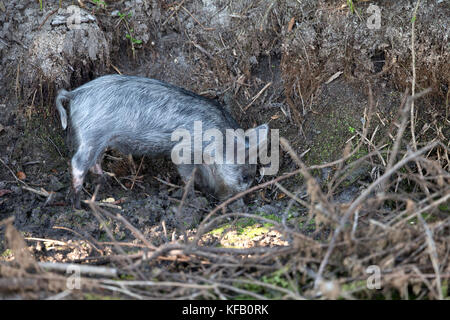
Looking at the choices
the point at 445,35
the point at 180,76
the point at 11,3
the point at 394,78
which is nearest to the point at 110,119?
the point at 180,76

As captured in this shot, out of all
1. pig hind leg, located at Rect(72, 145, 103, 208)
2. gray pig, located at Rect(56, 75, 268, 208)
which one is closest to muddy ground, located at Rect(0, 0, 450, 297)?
pig hind leg, located at Rect(72, 145, 103, 208)

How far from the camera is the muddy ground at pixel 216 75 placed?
15.9 feet

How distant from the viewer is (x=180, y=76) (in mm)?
5594

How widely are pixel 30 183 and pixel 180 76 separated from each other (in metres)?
2.01

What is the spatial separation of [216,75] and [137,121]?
1.26 metres

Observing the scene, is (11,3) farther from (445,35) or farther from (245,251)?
(445,35)

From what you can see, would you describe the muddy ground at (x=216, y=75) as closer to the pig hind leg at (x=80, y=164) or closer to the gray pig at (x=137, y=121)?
the pig hind leg at (x=80, y=164)

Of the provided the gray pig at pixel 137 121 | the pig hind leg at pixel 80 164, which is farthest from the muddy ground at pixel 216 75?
the gray pig at pixel 137 121

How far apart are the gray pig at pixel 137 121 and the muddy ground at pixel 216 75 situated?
0.32 m

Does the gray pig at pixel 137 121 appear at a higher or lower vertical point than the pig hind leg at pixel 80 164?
higher

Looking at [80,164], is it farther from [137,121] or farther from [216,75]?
[216,75]

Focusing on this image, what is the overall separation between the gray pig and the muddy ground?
1.06 feet

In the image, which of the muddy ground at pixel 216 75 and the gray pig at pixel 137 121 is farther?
the muddy ground at pixel 216 75

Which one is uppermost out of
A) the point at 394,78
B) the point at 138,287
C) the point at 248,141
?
the point at 394,78
